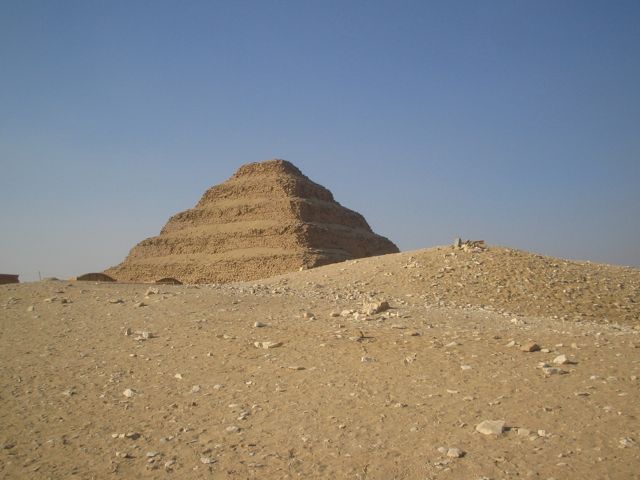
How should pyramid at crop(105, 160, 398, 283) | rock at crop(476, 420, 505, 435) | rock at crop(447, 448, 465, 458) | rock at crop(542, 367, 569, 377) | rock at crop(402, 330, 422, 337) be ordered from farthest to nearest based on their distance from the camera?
pyramid at crop(105, 160, 398, 283)
rock at crop(402, 330, 422, 337)
rock at crop(542, 367, 569, 377)
rock at crop(476, 420, 505, 435)
rock at crop(447, 448, 465, 458)

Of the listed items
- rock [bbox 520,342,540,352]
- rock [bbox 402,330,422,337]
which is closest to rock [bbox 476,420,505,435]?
rock [bbox 520,342,540,352]

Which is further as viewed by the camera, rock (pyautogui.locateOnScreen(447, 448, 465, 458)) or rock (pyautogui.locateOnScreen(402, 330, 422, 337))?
rock (pyautogui.locateOnScreen(402, 330, 422, 337))

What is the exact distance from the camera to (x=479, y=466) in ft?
10.0

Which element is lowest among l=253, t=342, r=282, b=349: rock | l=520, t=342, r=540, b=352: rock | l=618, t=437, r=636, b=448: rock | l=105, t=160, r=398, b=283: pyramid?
l=618, t=437, r=636, b=448: rock

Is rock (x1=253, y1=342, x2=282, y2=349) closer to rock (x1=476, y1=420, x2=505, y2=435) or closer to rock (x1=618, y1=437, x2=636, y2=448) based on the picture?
rock (x1=476, y1=420, x2=505, y2=435)

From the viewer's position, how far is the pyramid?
1501 inches

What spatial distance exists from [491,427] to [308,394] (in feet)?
5.24

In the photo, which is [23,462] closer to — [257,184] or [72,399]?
[72,399]

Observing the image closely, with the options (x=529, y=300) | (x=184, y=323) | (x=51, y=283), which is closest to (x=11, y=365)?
(x=184, y=323)

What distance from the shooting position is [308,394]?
14.3 feet

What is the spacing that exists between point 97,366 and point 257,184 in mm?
45374

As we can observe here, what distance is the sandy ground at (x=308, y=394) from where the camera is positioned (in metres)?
3.21

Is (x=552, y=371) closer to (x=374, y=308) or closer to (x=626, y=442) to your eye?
(x=626, y=442)

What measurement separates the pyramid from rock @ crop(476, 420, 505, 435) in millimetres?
30496
